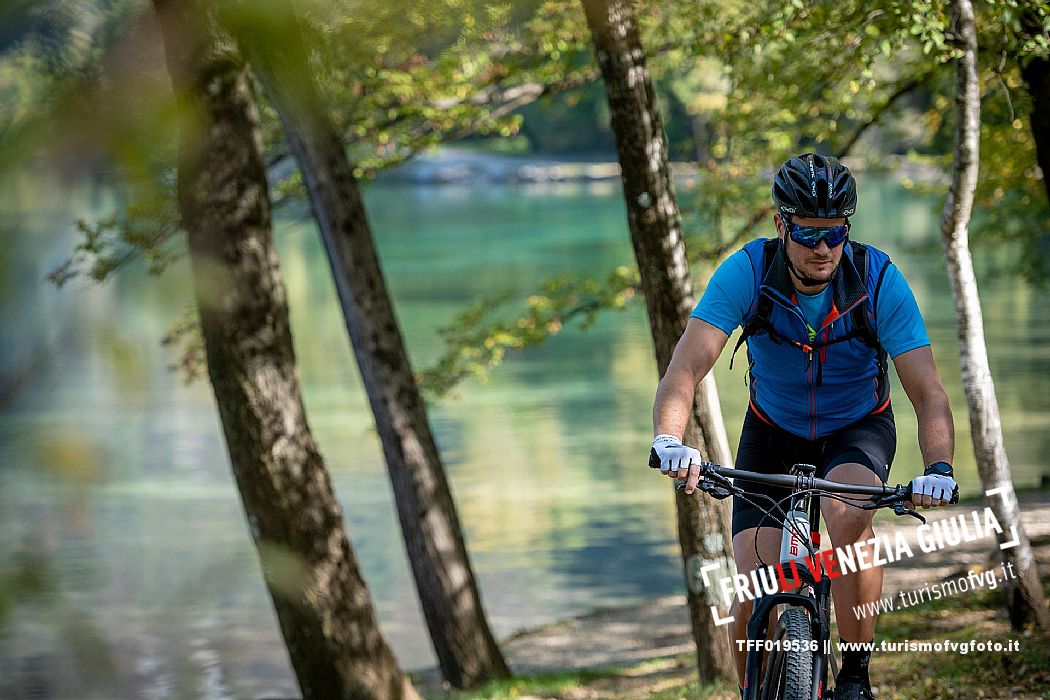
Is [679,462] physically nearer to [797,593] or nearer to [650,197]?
[797,593]


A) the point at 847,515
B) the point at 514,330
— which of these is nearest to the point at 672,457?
the point at 847,515

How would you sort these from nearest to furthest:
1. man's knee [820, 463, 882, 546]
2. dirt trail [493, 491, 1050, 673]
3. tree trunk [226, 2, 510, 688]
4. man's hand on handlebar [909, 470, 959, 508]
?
1. man's hand on handlebar [909, 470, 959, 508]
2. man's knee [820, 463, 882, 546]
3. tree trunk [226, 2, 510, 688]
4. dirt trail [493, 491, 1050, 673]

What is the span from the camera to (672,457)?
3.48 m

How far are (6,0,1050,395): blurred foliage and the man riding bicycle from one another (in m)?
0.87

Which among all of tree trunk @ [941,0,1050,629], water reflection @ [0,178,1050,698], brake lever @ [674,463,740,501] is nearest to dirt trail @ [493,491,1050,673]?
water reflection @ [0,178,1050,698]

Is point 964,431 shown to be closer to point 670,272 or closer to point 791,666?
point 670,272

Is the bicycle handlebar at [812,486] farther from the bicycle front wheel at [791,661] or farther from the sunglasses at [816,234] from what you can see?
the sunglasses at [816,234]

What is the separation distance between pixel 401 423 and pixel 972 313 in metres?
4.63

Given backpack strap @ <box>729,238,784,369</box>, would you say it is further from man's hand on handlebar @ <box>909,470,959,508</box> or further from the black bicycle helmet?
man's hand on handlebar @ <box>909,470,959,508</box>

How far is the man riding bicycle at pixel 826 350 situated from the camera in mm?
3764

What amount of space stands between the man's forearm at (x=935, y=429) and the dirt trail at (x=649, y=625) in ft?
21.6

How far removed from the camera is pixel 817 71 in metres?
9.41

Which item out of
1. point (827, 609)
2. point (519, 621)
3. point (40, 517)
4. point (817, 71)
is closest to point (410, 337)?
point (519, 621)

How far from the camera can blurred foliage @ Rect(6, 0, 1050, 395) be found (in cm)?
82
